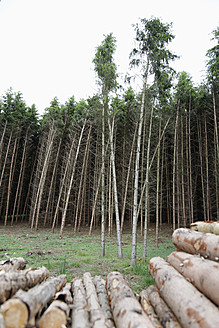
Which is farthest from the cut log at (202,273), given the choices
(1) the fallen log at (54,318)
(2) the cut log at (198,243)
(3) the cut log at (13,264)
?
(3) the cut log at (13,264)

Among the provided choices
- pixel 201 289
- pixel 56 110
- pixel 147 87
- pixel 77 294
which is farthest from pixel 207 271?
pixel 56 110

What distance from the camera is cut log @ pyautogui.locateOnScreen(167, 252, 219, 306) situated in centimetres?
181

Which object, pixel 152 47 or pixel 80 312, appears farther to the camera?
pixel 152 47

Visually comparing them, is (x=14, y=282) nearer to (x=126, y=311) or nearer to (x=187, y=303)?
(x=126, y=311)

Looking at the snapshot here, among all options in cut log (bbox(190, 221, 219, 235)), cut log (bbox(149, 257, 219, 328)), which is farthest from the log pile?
cut log (bbox(190, 221, 219, 235))

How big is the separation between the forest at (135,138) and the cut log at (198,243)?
2722 mm

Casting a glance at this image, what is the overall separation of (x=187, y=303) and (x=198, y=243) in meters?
1.03

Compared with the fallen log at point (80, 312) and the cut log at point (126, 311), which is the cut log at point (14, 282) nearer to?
the fallen log at point (80, 312)

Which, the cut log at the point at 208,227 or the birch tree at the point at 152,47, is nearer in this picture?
the cut log at the point at 208,227

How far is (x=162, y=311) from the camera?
2.12 metres

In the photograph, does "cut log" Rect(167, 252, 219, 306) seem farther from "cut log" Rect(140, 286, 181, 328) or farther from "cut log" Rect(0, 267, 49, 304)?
"cut log" Rect(0, 267, 49, 304)

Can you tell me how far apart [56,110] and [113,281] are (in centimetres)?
1479

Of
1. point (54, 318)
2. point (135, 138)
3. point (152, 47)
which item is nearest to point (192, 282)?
point (54, 318)

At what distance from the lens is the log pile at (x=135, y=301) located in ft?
5.12
